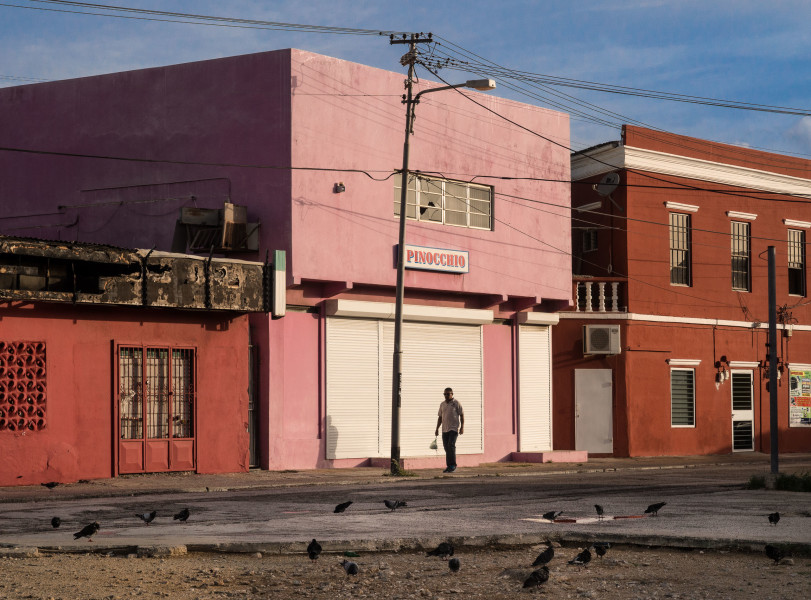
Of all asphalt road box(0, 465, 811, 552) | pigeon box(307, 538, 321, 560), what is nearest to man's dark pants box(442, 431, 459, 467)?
asphalt road box(0, 465, 811, 552)

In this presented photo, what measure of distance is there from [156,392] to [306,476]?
329 centimetres

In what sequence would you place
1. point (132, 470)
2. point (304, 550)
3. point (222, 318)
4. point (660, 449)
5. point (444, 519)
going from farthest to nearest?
point (660, 449) → point (222, 318) → point (132, 470) → point (444, 519) → point (304, 550)

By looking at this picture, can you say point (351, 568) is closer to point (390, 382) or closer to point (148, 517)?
point (148, 517)

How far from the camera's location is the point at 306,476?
922 inches

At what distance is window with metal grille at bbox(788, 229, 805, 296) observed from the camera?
37.7 m

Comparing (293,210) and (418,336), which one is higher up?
(293,210)

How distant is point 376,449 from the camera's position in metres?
27.6

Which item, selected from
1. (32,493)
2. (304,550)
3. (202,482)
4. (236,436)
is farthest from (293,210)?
(304,550)

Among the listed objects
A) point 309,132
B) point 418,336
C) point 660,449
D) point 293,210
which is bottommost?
point 660,449

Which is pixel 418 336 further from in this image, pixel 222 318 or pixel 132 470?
pixel 132 470

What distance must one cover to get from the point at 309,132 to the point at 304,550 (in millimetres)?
16242

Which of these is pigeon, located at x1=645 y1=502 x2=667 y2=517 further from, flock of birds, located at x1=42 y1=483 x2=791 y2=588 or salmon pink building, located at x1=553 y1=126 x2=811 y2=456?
salmon pink building, located at x1=553 y1=126 x2=811 y2=456

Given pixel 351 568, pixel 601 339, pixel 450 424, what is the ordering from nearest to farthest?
pixel 351 568
pixel 450 424
pixel 601 339

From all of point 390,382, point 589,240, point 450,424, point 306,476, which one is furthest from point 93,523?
point 589,240
